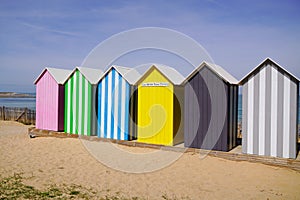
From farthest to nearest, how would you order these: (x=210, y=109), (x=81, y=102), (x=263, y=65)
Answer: (x=81, y=102), (x=210, y=109), (x=263, y=65)

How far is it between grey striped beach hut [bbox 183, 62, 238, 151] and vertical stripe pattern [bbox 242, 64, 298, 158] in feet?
2.18

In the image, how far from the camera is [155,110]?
472 inches

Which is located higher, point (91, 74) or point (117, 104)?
point (91, 74)

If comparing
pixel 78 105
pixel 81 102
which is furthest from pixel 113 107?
pixel 78 105

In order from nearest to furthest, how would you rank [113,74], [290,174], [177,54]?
[290,174] < [177,54] < [113,74]

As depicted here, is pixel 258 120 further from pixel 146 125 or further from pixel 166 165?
pixel 146 125

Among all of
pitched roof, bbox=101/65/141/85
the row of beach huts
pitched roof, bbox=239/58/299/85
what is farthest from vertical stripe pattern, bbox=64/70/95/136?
pitched roof, bbox=239/58/299/85

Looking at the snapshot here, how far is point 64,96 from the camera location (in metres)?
14.7

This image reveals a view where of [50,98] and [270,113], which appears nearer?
[270,113]

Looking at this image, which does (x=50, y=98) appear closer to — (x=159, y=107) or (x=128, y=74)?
(x=128, y=74)

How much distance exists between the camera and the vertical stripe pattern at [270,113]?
9.11 m

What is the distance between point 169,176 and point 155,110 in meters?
4.07

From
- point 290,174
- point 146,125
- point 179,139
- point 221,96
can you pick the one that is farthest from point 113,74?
point 290,174

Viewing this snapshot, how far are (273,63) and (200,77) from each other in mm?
2538
